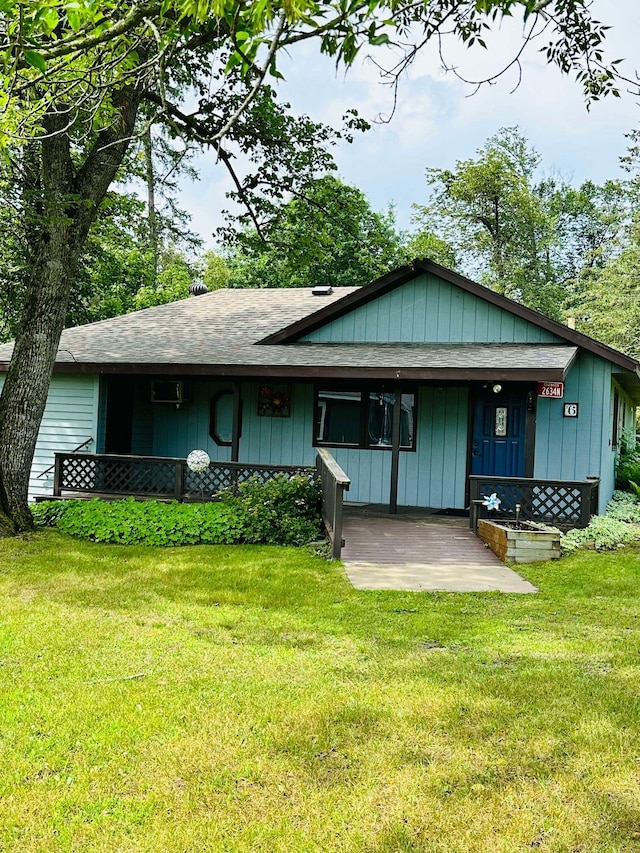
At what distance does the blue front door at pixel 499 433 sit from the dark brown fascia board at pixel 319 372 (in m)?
1.48

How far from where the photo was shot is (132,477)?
460 inches

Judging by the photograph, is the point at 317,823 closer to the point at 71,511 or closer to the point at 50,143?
the point at 71,511

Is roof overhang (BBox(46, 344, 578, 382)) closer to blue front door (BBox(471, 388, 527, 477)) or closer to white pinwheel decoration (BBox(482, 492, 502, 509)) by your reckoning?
blue front door (BBox(471, 388, 527, 477))

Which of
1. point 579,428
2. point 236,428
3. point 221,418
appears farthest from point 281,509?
point 579,428

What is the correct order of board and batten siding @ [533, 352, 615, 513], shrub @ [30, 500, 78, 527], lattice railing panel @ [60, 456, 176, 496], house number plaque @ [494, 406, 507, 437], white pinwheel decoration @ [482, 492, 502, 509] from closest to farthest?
1. white pinwheel decoration @ [482, 492, 502, 509]
2. shrub @ [30, 500, 78, 527]
3. board and batten siding @ [533, 352, 615, 513]
4. lattice railing panel @ [60, 456, 176, 496]
5. house number plaque @ [494, 406, 507, 437]

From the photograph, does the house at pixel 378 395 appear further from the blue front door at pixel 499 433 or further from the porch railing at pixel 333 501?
the porch railing at pixel 333 501

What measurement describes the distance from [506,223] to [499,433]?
26.4 metres

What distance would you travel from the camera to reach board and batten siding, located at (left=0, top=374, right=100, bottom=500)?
12703 millimetres

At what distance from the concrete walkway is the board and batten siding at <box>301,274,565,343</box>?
3339 mm

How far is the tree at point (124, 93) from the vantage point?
3.58m

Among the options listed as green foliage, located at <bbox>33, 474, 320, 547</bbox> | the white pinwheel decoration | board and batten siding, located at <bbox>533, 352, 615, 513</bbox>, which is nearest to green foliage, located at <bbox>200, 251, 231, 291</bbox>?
board and batten siding, located at <bbox>533, 352, 615, 513</bbox>

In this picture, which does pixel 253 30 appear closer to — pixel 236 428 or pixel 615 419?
pixel 236 428

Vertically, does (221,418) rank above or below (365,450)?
above

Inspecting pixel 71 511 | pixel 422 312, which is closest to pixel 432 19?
pixel 422 312
